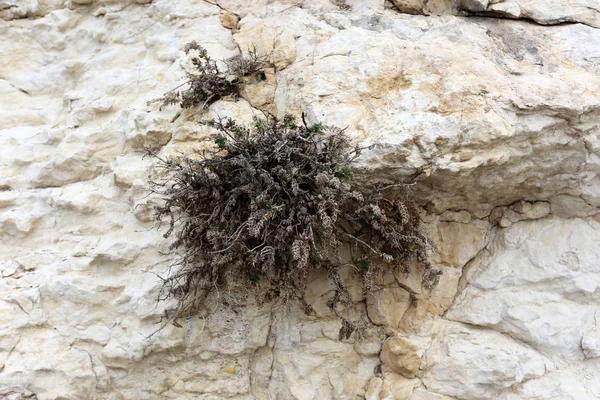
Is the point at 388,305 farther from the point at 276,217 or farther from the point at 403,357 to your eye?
the point at 276,217

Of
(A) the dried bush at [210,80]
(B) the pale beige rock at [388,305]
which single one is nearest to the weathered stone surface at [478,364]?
(B) the pale beige rock at [388,305]

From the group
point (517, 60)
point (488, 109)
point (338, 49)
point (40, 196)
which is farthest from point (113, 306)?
point (517, 60)

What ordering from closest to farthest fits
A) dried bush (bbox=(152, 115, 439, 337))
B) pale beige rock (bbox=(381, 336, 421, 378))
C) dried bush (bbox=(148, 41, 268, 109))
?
dried bush (bbox=(152, 115, 439, 337))
pale beige rock (bbox=(381, 336, 421, 378))
dried bush (bbox=(148, 41, 268, 109))

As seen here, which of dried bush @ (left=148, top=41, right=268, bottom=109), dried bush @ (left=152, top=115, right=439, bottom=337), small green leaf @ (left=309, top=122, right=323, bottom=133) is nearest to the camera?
Answer: dried bush @ (left=152, top=115, right=439, bottom=337)

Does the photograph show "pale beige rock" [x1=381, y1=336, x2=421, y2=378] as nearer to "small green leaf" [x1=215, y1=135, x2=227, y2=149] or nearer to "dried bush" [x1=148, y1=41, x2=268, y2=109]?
"small green leaf" [x1=215, y1=135, x2=227, y2=149]

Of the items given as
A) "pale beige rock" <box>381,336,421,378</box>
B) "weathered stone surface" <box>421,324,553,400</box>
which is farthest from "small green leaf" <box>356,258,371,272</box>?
"weathered stone surface" <box>421,324,553,400</box>

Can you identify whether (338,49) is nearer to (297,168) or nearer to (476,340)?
(297,168)

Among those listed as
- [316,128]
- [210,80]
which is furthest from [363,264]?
[210,80]
